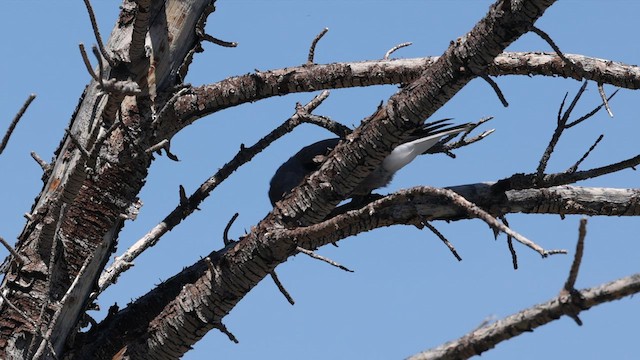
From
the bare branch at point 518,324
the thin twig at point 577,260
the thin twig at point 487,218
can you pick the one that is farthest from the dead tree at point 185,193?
the thin twig at point 577,260

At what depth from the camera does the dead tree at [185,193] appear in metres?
3.54

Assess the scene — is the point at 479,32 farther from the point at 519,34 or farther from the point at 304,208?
the point at 304,208

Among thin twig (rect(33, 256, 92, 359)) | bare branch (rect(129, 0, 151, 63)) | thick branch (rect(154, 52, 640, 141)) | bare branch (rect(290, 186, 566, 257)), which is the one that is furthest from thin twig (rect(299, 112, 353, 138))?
thin twig (rect(33, 256, 92, 359))

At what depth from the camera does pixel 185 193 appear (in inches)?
173

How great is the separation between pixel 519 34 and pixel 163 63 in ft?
5.48

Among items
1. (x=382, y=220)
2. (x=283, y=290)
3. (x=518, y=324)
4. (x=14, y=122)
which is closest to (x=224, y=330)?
(x=283, y=290)

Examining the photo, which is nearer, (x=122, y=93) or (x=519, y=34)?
(x=122, y=93)

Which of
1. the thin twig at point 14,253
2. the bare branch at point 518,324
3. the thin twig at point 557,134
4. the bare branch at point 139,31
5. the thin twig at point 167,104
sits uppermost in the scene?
the bare branch at point 139,31

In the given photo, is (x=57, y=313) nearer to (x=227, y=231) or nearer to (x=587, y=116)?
(x=227, y=231)

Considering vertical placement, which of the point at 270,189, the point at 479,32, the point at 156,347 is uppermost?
the point at 270,189

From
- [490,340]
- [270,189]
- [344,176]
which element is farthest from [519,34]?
[270,189]

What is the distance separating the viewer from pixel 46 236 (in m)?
3.78

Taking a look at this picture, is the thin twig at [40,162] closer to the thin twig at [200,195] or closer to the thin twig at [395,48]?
the thin twig at [200,195]

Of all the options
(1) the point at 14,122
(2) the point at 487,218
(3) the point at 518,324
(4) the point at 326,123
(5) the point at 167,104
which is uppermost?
(5) the point at 167,104
